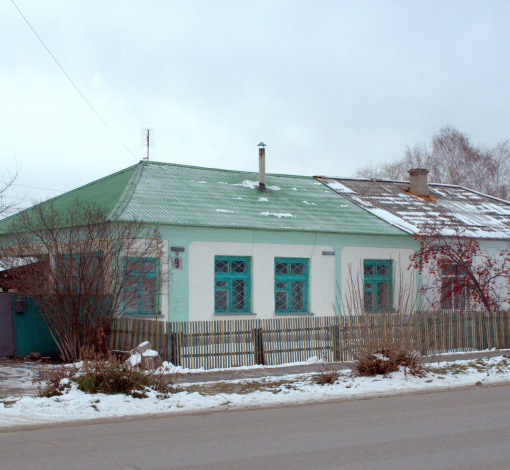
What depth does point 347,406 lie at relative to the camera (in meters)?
9.83

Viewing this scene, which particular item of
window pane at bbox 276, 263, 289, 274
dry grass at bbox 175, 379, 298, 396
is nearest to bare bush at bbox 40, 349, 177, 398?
dry grass at bbox 175, 379, 298, 396

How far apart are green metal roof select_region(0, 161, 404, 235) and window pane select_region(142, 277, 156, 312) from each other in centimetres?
154

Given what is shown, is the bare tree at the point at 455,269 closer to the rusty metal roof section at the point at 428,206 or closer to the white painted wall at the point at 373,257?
the white painted wall at the point at 373,257

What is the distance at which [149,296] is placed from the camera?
1670 cm

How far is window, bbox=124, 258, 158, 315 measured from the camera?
14.3 metres

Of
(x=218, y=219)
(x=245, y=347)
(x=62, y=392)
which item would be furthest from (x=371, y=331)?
(x=218, y=219)

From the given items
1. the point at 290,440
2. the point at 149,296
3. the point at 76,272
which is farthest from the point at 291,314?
the point at 290,440

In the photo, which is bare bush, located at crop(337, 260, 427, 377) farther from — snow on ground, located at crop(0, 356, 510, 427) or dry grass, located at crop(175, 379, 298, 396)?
dry grass, located at crop(175, 379, 298, 396)

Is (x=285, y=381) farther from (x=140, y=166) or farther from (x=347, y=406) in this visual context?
(x=140, y=166)

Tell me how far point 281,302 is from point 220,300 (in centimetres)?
193

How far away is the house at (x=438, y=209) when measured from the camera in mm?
21219

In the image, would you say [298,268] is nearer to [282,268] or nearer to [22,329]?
[282,268]

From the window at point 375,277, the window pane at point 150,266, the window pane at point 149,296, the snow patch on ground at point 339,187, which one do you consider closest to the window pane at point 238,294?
the window pane at point 149,296

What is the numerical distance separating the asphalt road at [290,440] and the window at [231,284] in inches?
329
